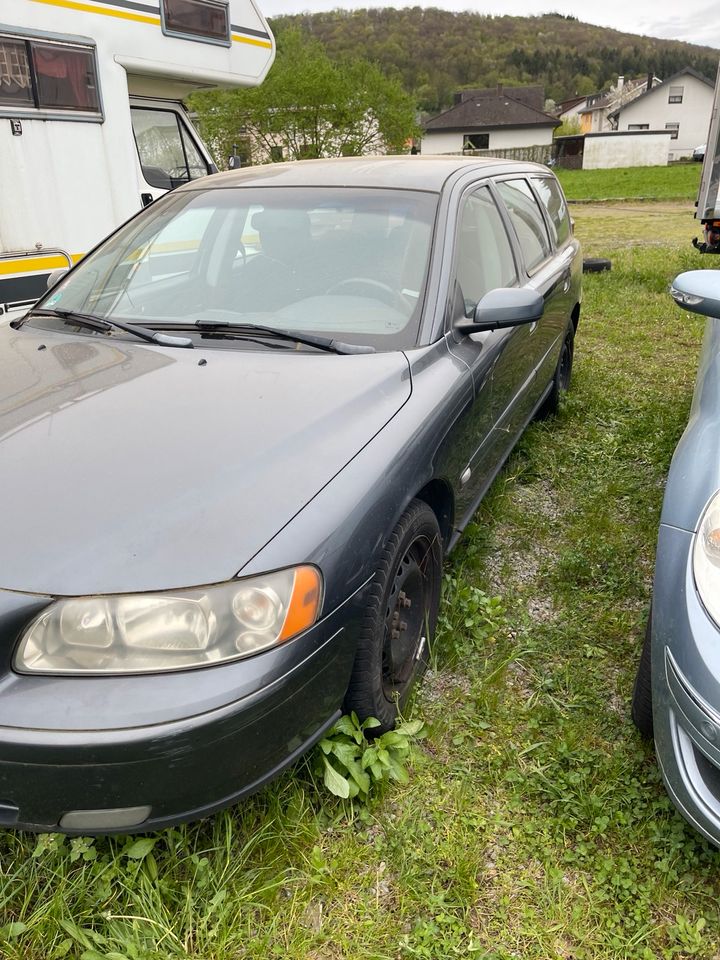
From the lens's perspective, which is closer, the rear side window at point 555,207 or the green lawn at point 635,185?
the rear side window at point 555,207

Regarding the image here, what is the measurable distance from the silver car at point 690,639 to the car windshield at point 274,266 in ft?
3.28

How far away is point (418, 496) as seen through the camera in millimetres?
2275

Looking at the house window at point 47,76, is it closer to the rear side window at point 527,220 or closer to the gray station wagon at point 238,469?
the gray station wagon at point 238,469

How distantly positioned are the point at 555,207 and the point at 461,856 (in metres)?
4.11

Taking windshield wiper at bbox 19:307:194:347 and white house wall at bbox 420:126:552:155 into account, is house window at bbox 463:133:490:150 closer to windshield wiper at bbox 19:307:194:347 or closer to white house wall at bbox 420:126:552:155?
white house wall at bbox 420:126:552:155

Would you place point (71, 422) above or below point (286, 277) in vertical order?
below

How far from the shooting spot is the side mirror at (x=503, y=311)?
8.53 feet

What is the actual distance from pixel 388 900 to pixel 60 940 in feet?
2.46

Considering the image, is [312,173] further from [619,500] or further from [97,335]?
[619,500]

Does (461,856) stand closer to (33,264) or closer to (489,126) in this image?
(33,264)

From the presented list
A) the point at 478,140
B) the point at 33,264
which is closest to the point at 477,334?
the point at 33,264

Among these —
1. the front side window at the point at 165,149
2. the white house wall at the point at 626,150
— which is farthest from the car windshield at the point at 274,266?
the white house wall at the point at 626,150

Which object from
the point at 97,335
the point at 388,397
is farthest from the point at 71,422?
the point at 388,397

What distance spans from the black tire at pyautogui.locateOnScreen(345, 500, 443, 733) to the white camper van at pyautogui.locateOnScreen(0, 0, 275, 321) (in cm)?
333
